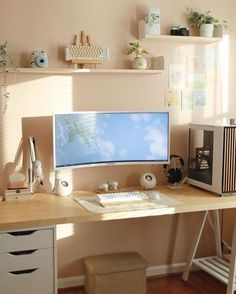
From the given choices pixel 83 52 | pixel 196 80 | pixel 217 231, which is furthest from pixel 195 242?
pixel 83 52

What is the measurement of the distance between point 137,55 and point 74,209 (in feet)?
4.01

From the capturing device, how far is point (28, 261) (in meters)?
2.36

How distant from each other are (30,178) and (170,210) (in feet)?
3.12

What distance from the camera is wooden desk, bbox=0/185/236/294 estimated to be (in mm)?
2322

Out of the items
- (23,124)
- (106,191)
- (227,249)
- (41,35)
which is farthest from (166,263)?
(41,35)

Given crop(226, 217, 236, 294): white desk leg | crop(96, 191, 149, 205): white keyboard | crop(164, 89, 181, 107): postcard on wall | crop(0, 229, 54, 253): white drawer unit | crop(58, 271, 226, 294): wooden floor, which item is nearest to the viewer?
crop(0, 229, 54, 253): white drawer unit

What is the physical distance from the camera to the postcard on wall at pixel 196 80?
10.7 ft

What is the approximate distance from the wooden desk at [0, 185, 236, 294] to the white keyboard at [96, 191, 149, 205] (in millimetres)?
163

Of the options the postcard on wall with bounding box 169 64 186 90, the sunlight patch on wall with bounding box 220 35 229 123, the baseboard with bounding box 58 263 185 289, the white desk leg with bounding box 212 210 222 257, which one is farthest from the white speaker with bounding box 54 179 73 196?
the sunlight patch on wall with bounding box 220 35 229 123

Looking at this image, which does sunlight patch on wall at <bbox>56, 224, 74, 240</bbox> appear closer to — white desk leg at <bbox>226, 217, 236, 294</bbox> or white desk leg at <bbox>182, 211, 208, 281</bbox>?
white desk leg at <bbox>182, 211, 208, 281</bbox>

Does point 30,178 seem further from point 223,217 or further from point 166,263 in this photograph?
point 223,217

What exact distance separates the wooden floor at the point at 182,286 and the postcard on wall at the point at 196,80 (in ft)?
4.89

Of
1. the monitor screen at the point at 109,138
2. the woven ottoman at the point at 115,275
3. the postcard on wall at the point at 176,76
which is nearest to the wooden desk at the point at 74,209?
the monitor screen at the point at 109,138

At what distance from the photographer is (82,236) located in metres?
3.13
